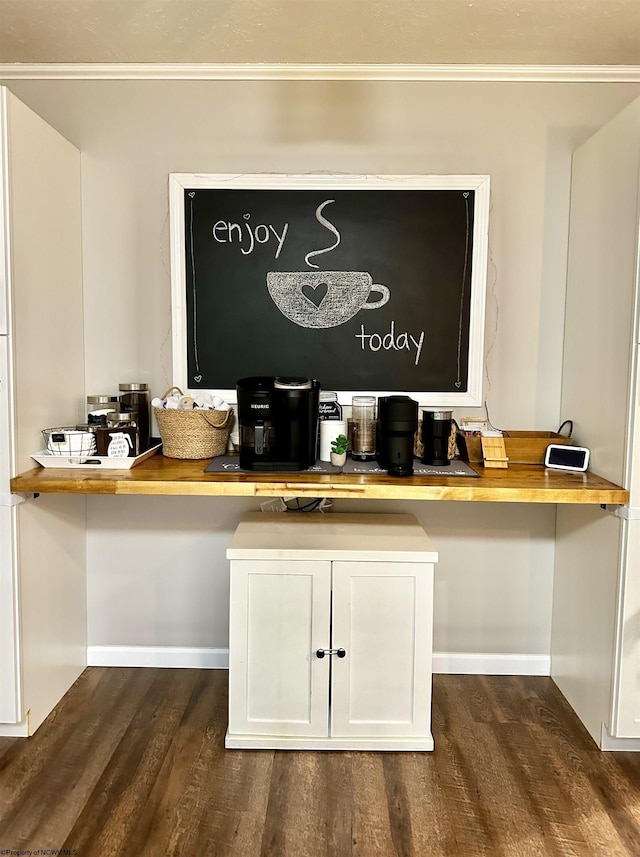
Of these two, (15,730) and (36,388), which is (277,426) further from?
(15,730)

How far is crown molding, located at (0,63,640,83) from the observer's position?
2.39 meters

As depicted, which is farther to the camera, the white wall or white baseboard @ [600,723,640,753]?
the white wall

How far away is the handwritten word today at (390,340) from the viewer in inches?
98.1

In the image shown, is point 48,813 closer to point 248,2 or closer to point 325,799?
point 325,799

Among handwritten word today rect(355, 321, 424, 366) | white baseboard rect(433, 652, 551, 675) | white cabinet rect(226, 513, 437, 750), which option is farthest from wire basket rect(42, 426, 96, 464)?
white baseboard rect(433, 652, 551, 675)

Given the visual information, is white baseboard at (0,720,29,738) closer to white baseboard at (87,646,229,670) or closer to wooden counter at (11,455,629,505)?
white baseboard at (87,646,229,670)

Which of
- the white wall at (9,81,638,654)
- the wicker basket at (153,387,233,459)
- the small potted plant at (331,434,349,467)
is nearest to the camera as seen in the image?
the small potted plant at (331,434,349,467)

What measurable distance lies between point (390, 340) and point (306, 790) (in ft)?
5.06

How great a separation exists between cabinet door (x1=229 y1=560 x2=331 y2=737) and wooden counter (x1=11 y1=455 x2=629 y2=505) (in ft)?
0.88

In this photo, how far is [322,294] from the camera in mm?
2484

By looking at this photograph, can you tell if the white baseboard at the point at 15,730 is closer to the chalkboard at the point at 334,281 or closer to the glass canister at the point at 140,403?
the glass canister at the point at 140,403

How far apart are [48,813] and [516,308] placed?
2.25 m

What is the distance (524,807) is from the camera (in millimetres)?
1862

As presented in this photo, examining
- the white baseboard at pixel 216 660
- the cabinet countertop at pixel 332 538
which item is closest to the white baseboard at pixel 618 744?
the white baseboard at pixel 216 660
